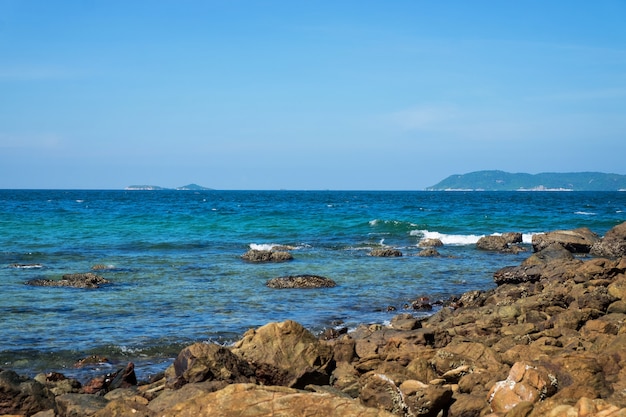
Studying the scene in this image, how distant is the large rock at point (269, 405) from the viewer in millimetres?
5449

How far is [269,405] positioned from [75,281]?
1581cm

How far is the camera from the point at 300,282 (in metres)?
19.9

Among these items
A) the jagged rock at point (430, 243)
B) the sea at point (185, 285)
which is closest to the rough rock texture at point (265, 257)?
the sea at point (185, 285)

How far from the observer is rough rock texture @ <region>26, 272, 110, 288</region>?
64.5 feet

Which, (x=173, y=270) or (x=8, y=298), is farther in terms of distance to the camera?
(x=173, y=270)

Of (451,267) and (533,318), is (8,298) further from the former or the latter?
(451,267)

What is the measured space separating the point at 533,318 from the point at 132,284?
39.7 feet

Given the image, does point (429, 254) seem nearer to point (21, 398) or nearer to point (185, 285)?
point (185, 285)

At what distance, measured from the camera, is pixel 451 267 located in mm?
25109

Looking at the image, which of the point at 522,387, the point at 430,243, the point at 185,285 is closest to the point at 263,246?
the point at 430,243

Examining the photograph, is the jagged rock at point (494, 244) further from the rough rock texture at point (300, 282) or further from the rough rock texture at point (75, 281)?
the rough rock texture at point (75, 281)

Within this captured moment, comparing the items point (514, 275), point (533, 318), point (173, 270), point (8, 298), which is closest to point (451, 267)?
point (514, 275)

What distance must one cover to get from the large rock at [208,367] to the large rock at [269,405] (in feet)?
8.85

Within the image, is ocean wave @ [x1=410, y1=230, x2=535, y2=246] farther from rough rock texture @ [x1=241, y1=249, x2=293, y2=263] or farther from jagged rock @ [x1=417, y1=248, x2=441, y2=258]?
rough rock texture @ [x1=241, y1=249, x2=293, y2=263]
